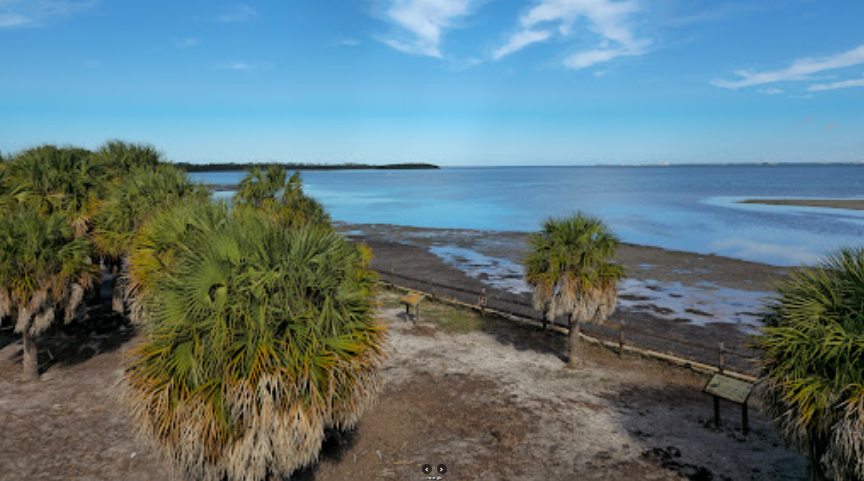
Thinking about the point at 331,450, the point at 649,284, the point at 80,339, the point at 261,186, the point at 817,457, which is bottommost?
the point at 649,284

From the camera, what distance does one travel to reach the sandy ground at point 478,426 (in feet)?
A: 33.9

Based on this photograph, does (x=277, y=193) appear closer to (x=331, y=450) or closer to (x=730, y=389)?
(x=331, y=450)

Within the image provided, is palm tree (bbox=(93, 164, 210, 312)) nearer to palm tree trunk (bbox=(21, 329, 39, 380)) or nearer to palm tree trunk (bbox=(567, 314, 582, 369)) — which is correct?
palm tree trunk (bbox=(21, 329, 39, 380))

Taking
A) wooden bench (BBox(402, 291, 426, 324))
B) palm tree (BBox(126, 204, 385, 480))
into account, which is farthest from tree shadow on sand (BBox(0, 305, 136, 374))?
palm tree (BBox(126, 204, 385, 480))

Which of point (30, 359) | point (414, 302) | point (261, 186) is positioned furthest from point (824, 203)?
point (30, 359)

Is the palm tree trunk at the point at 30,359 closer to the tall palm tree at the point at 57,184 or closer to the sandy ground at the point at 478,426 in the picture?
the sandy ground at the point at 478,426

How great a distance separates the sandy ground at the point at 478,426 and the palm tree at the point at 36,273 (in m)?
1.98

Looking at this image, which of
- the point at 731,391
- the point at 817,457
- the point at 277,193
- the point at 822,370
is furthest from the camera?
the point at 277,193

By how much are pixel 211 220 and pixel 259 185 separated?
9.28 metres

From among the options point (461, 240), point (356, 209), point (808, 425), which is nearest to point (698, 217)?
point (461, 240)

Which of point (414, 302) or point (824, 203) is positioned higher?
point (824, 203)

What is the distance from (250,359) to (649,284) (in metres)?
29.3

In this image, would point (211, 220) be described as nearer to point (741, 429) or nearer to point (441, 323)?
point (441, 323)

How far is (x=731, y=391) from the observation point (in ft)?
38.4
